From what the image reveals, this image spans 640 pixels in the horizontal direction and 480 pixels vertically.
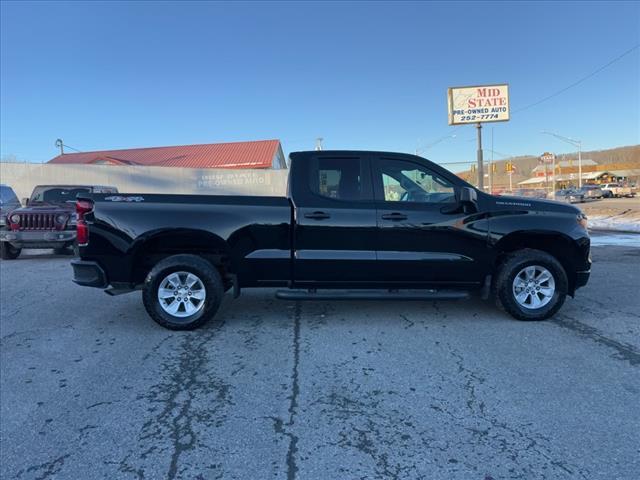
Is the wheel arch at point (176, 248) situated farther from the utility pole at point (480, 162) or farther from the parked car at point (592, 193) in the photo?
the parked car at point (592, 193)

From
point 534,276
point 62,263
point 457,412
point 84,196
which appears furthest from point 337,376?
point 62,263

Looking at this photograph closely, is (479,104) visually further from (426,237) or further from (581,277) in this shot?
(426,237)

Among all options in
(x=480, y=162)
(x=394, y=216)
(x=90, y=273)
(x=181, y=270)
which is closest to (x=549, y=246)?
(x=394, y=216)

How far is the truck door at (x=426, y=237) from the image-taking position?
203 inches

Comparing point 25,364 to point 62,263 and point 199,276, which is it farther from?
point 62,263

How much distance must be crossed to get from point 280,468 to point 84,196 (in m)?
3.87

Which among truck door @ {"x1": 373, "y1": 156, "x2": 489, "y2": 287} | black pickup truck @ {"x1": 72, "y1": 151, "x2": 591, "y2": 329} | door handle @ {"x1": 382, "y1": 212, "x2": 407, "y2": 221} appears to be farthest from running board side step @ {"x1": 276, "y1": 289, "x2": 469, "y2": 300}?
door handle @ {"x1": 382, "y1": 212, "x2": 407, "y2": 221}

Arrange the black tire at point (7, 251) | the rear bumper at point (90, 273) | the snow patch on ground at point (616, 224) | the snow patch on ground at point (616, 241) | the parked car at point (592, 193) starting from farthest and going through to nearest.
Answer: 1. the parked car at point (592, 193)
2. the snow patch on ground at point (616, 224)
3. the snow patch on ground at point (616, 241)
4. the black tire at point (7, 251)
5. the rear bumper at point (90, 273)

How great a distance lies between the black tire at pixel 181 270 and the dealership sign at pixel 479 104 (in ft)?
70.7

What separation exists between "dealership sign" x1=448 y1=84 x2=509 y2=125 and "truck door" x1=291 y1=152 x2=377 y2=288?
2066cm

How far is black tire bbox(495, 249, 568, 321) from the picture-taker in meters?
5.23

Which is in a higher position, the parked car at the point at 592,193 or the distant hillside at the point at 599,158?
the distant hillside at the point at 599,158

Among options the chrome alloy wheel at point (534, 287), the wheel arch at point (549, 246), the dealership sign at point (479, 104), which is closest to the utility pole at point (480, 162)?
the dealership sign at point (479, 104)

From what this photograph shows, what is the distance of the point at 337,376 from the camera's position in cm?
387
